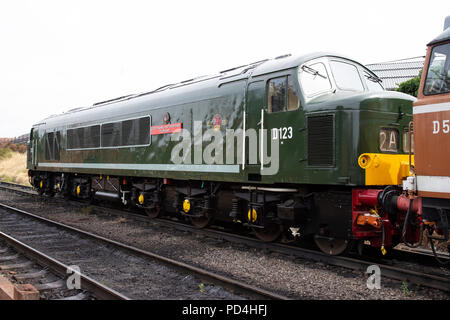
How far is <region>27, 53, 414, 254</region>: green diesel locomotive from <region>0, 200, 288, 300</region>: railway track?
203cm

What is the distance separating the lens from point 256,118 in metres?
8.33

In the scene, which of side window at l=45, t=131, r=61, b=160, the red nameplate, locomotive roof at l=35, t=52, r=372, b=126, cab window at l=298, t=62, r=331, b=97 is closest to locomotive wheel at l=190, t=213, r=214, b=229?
the red nameplate

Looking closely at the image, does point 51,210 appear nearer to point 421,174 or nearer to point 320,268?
point 320,268

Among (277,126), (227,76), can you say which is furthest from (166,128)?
(277,126)

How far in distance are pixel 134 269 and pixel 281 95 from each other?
4247 mm

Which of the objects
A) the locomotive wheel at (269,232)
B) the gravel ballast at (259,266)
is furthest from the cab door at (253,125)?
the gravel ballast at (259,266)

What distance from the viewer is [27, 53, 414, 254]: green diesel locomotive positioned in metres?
6.82

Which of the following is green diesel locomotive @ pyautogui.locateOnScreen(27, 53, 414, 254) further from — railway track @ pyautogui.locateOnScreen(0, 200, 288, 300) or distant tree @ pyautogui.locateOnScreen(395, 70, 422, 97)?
distant tree @ pyautogui.locateOnScreen(395, 70, 422, 97)

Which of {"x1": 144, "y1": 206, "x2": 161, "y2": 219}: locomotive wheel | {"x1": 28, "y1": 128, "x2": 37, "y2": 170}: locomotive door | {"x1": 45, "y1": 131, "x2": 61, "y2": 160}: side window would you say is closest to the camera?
{"x1": 144, "y1": 206, "x2": 161, "y2": 219}: locomotive wheel

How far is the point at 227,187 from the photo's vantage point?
31.4 feet

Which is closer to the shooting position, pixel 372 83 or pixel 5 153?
pixel 372 83

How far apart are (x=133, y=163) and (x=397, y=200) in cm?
820

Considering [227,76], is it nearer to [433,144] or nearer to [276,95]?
[276,95]
